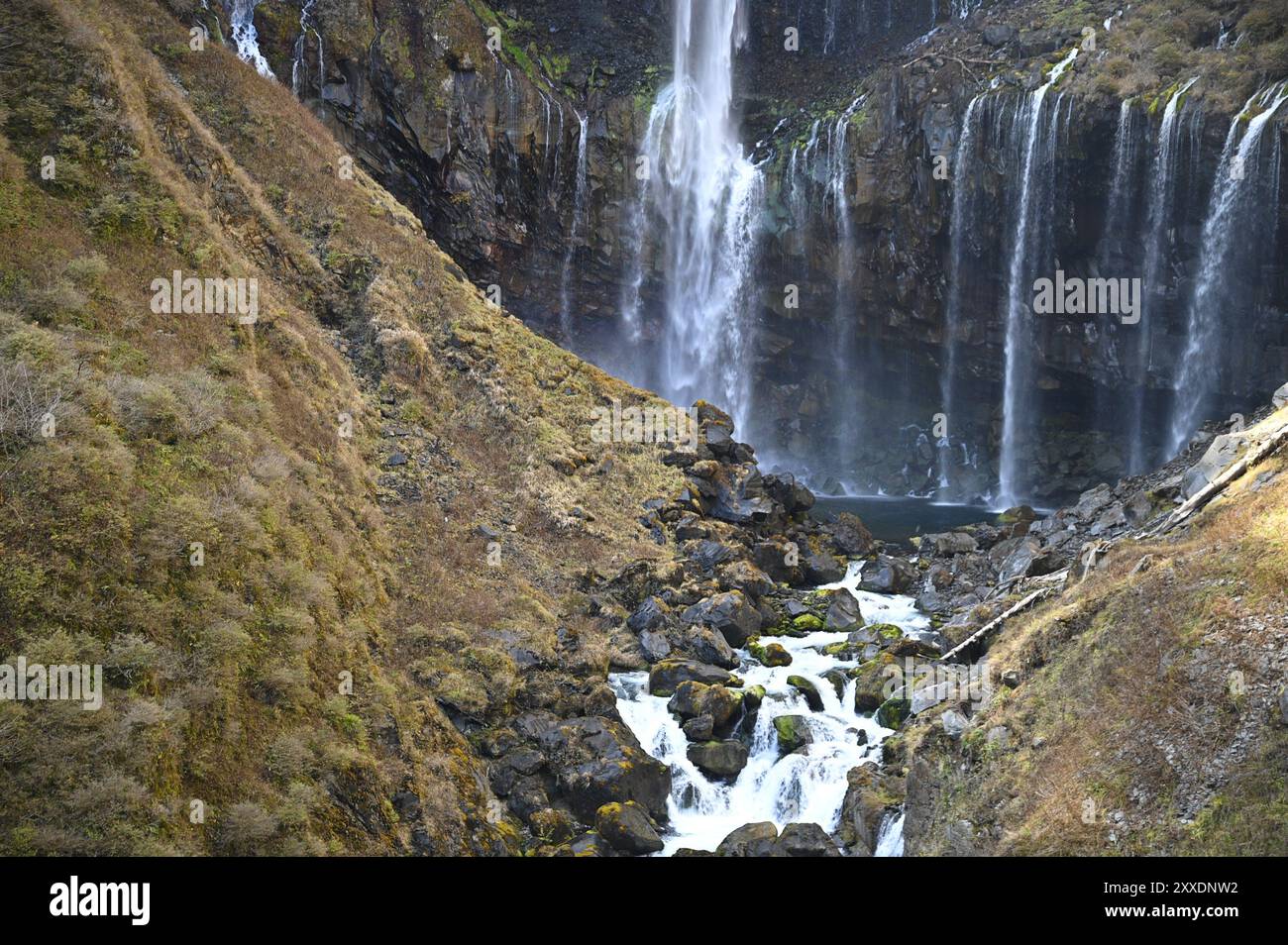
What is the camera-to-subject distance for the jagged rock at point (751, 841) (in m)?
13.9

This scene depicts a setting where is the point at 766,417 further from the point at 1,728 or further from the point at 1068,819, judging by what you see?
the point at 1,728

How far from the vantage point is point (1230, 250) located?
31750 mm

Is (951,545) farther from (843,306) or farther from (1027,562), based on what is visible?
(843,306)

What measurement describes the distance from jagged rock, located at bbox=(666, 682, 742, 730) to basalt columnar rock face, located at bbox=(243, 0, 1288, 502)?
25.2 m

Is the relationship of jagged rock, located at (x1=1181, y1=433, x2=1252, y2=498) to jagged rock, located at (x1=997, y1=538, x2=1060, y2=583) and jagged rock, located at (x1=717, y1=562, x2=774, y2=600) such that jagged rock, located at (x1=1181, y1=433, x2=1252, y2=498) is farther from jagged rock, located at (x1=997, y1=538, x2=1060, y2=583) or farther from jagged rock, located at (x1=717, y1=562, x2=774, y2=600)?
jagged rock, located at (x1=717, y1=562, x2=774, y2=600)

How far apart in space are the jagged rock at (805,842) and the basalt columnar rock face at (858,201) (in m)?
27.0

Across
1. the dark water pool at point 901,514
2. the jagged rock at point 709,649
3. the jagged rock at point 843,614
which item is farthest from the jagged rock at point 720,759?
the dark water pool at point 901,514

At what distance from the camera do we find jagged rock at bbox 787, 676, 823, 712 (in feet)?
59.7

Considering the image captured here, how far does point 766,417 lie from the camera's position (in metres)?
45.1

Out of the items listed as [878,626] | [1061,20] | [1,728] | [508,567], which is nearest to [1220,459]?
[878,626]

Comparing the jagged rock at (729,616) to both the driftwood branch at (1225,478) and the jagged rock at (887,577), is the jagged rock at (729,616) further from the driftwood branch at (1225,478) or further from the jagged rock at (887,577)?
the driftwood branch at (1225,478)

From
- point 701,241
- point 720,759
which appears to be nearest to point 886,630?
point 720,759

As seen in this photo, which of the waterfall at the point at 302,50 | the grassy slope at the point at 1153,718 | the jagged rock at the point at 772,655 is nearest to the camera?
the grassy slope at the point at 1153,718

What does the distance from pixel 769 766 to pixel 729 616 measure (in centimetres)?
493
